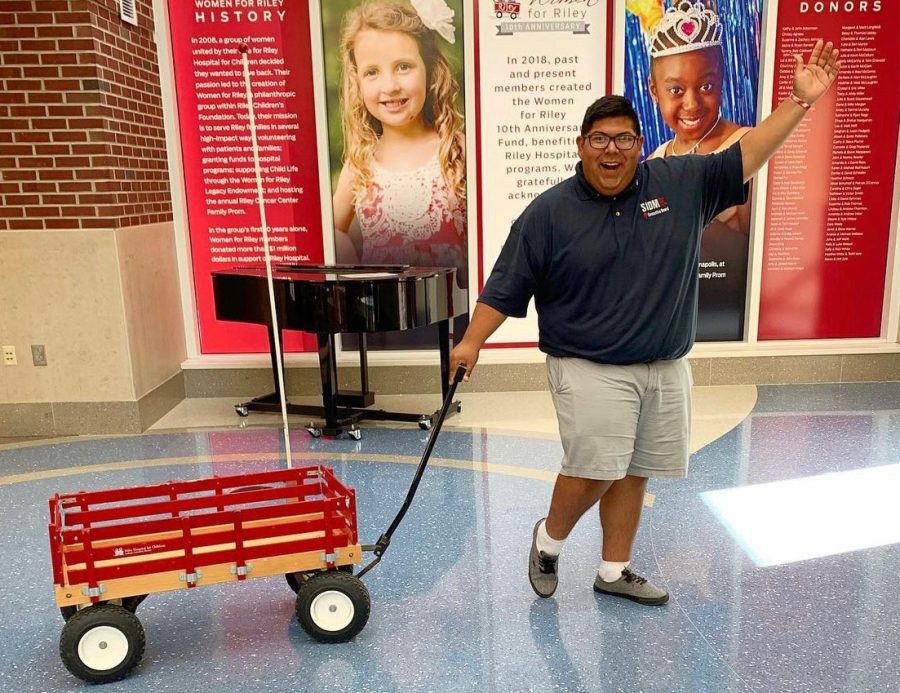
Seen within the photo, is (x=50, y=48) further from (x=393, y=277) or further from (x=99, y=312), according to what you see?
(x=393, y=277)

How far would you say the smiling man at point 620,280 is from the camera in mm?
2123

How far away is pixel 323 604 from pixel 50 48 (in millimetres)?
3360

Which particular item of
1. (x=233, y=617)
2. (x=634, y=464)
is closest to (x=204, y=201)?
(x=233, y=617)

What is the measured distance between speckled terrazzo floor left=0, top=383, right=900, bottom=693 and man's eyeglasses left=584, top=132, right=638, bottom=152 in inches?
56.2

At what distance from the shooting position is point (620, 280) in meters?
Answer: 2.14

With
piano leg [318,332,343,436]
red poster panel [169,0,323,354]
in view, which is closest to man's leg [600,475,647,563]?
piano leg [318,332,343,436]

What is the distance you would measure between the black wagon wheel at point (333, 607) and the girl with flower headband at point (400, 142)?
10.2ft

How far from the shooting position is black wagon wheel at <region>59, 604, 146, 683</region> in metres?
2.04

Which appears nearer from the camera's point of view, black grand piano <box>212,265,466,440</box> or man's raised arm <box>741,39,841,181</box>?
man's raised arm <box>741,39,841,181</box>

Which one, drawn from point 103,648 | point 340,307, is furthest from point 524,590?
point 340,307

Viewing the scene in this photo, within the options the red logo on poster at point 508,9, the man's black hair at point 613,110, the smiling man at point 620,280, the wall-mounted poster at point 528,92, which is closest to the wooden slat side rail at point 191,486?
the smiling man at point 620,280

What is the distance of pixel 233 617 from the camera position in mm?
2430

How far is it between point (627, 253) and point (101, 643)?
5.90 ft

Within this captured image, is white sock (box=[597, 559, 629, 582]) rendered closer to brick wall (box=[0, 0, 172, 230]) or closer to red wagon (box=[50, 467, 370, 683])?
red wagon (box=[50, 467, 370, 683])
